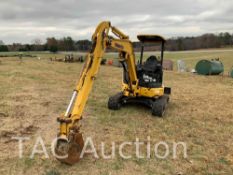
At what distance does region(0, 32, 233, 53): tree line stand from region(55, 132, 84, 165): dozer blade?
1653 inches

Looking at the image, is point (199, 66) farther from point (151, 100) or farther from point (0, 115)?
point (0, 115)

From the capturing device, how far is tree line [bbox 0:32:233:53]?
5659 cm

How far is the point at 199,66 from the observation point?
65.4ft

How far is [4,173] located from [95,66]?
2306 millimetres

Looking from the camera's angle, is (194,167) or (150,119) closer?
(194,167)

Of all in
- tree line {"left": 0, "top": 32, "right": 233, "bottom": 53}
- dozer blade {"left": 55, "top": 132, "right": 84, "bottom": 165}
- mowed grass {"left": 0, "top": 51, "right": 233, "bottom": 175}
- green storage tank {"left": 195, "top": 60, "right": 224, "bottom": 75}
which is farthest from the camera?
tree line {"left": 0, "top": 32, "right": 233, "bottom": 53}

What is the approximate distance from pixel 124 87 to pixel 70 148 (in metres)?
3.92

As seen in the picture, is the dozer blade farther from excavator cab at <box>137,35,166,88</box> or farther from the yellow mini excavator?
excavator cab at <box>137,35,166,88</box>

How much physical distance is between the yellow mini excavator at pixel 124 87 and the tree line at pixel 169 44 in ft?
126

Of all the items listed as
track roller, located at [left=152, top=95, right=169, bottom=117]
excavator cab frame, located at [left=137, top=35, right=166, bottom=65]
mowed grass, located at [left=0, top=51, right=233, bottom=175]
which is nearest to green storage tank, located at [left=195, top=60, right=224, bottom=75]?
mowed grass, located at [left=0, top=51, right=233, bottom=175]

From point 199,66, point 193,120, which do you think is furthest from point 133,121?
point 199,66

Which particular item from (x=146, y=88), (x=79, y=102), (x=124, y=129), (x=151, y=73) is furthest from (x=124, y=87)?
(x=79, y=102)

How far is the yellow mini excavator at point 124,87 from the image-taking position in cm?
455

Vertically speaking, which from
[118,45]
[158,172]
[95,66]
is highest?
[118,45]
